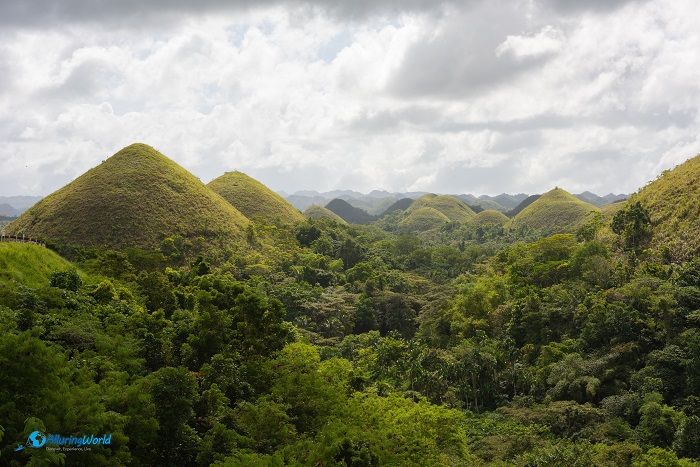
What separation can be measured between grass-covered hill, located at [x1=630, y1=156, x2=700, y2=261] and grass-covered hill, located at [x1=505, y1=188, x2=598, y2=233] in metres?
89.1

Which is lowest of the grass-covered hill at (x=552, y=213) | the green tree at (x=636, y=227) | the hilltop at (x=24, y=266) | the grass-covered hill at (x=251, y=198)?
the green tree at (x=636, y=227)

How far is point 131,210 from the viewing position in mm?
65250

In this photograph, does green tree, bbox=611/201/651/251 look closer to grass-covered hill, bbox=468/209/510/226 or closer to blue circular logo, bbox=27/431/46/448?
blue circular logo, bbox=27/431/46/448

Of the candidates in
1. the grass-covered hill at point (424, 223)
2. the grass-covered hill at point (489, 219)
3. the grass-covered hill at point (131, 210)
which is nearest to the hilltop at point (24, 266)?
the grass-covered hill at point (131, 210)

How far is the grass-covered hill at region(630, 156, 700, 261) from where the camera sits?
41.5 metres

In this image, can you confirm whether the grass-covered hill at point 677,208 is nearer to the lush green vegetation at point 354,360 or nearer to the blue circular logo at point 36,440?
the lush green vegetation at point 354,360

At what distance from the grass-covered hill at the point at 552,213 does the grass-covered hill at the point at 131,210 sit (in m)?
100

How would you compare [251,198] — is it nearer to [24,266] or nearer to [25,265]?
[25,265]

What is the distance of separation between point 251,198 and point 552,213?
96.8 metres

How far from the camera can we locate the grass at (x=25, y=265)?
70.6 ft

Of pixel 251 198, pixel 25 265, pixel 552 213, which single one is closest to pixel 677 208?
pixel 25 265

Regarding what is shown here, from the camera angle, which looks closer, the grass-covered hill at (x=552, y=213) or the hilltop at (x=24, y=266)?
the hilltop at (x=24, y=266)

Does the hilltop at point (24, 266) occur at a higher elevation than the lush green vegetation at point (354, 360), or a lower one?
higher

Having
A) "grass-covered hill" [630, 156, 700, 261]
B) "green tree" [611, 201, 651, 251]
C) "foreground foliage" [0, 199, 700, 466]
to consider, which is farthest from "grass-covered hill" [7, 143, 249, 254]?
"grass-covered hill" [630, 156, 700, 261]
